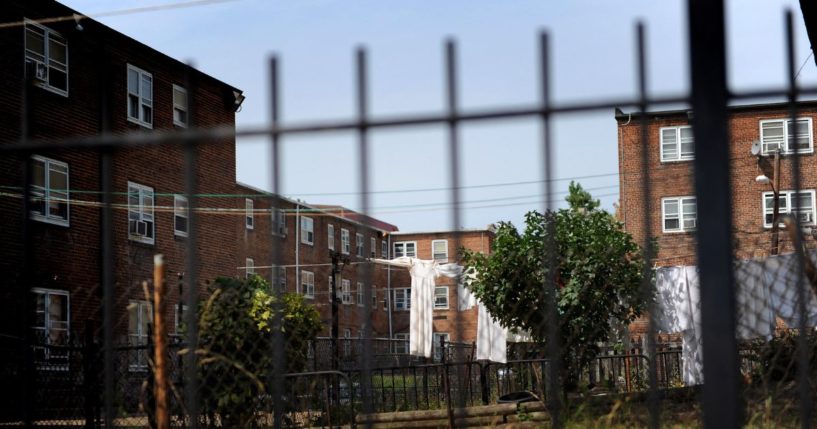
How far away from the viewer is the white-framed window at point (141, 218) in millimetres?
23719

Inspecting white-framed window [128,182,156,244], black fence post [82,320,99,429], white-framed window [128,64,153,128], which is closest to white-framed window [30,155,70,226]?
white-framed window [128,182,156,244]

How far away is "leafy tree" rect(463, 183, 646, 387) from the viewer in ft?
47.4

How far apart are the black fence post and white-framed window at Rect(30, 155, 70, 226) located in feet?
31.9

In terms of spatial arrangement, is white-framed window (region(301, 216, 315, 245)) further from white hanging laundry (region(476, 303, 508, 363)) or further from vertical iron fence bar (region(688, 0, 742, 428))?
vertical iron fence bar (region(688, 0, 742, 428))

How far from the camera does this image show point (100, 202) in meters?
21.9

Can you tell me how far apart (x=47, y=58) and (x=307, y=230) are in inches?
953

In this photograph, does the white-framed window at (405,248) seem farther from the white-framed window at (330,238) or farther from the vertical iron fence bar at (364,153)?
the vertical iron fence bar at (364,153)

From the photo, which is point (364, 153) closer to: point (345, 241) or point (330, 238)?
point (330, 238)

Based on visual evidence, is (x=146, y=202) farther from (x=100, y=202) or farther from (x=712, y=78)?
(x=712, y=78)

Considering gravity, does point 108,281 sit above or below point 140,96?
below

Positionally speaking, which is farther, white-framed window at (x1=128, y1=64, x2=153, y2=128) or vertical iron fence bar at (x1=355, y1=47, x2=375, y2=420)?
white-framed window at (x1=128, y1=64, x2=153, y2=128)

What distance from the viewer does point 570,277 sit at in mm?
15008

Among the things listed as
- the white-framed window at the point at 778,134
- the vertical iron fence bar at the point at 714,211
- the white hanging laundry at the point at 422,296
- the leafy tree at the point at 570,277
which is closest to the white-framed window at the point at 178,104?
the white hanging laundry at the point at 422,296

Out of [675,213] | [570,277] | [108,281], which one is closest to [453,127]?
[108,281]
